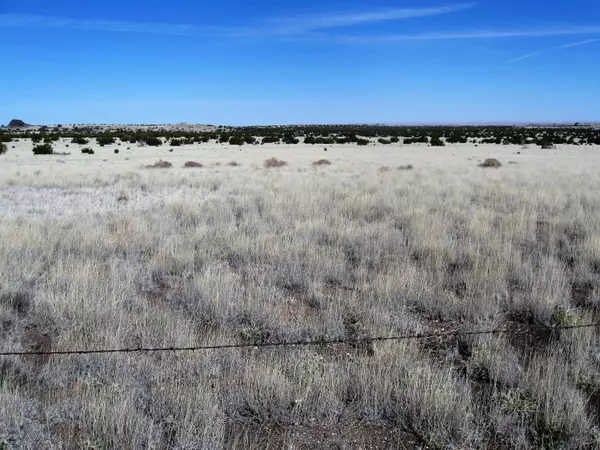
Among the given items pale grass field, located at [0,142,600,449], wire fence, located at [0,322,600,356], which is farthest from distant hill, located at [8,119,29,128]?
wire fence, located at [0,322,600,356]

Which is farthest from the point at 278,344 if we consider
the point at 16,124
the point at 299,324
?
the point at 16,124

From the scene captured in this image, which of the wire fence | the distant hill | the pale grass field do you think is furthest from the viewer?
the distant hill

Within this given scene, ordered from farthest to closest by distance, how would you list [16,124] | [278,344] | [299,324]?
[16,124] < [299,324] < [278,344]

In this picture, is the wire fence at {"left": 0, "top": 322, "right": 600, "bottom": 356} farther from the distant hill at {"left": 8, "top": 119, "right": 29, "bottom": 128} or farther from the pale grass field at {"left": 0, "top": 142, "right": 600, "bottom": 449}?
the distant hill at {"left": 8, "top": 119, "right": 29, "bottom": 128}

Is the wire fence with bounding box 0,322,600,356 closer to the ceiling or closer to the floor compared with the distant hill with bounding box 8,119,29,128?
closer to the floor

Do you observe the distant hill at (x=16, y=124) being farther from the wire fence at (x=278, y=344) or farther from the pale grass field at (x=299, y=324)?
the wire fence at (x=278, y=344)

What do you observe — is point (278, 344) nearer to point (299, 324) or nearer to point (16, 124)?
point (299, 324)

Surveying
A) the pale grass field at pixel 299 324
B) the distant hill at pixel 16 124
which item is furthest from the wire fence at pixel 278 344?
the distant hill at pixel 16 124

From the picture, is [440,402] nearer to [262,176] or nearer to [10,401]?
[10,401]

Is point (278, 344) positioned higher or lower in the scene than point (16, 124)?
lower

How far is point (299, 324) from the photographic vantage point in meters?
5.80

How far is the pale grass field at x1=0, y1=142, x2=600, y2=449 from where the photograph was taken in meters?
3.79

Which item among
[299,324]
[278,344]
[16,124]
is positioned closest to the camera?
[278,344]

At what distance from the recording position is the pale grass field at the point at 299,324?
3791mm
